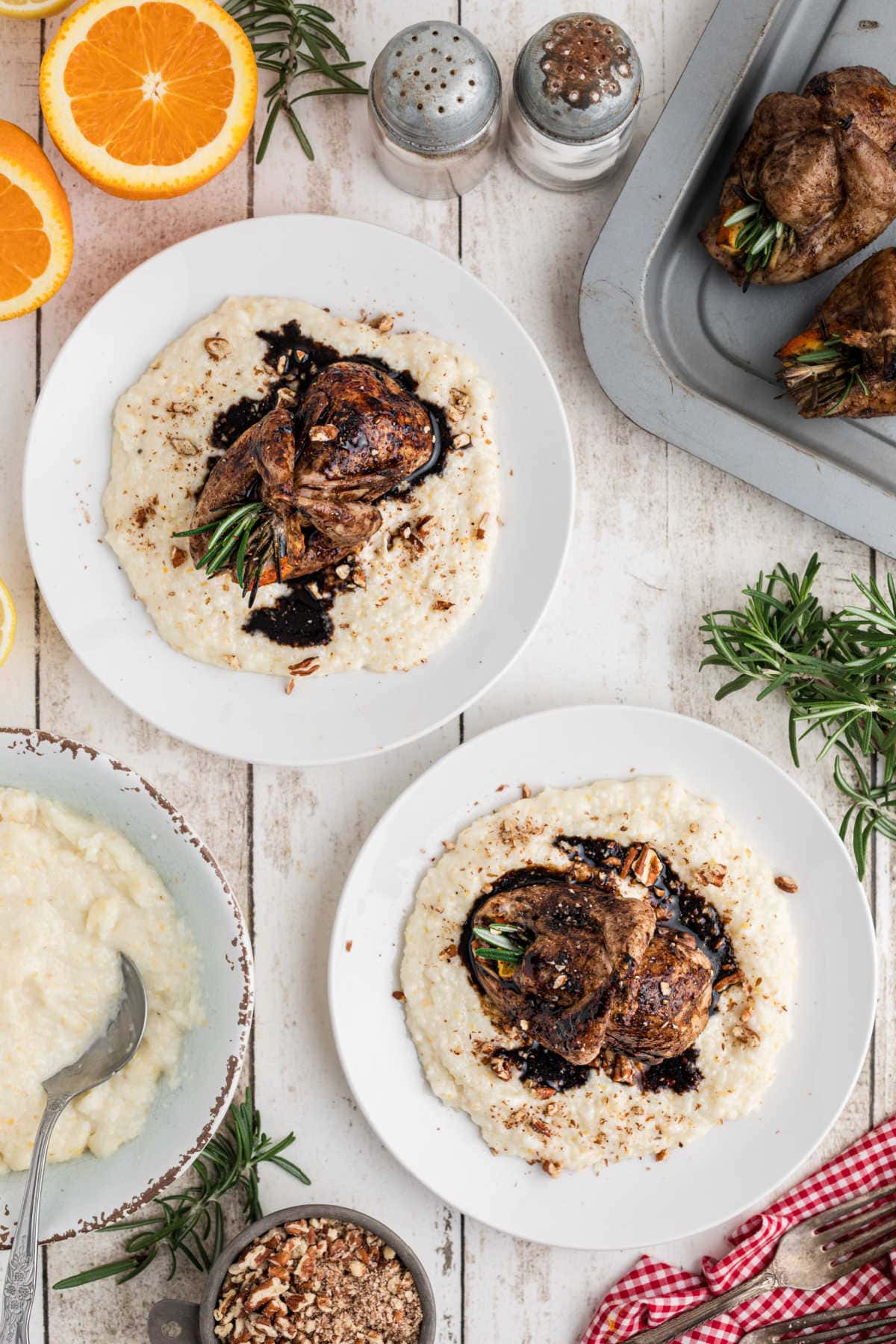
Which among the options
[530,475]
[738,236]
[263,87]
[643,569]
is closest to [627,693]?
[643,569]

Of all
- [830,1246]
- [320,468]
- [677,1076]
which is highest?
[320,468]

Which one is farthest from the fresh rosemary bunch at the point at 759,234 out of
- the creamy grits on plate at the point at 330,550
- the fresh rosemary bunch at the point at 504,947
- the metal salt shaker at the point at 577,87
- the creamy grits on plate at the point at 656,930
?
the fresh rosemary bunch at the point at 504,947

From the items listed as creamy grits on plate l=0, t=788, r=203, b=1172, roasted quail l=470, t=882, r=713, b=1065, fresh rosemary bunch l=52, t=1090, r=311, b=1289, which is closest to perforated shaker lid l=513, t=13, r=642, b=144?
roasted quail l=470, t=882, r=713, b=1065

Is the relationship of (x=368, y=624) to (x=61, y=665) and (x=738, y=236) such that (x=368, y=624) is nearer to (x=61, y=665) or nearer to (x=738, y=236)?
(x=61, y=665)

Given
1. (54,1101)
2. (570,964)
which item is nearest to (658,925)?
(570,964)

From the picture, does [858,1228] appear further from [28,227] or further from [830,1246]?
[28,227]
